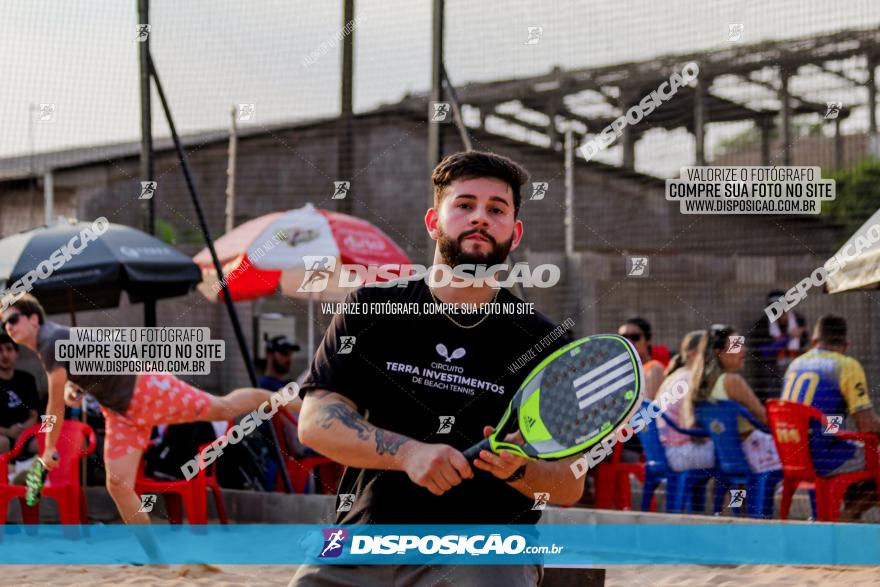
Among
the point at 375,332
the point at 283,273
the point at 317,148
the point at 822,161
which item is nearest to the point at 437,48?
the point at 283,273

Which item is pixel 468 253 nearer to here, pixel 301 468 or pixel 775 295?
pixel 301 468

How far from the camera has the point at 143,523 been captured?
6.86 metres

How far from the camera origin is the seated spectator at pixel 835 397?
7.27 m

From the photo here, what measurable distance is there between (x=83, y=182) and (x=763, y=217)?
23.5ft

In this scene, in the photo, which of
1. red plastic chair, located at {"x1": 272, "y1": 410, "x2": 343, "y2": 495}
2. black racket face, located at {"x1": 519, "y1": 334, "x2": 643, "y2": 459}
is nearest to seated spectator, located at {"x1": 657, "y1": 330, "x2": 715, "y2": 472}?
red plastic chair, located at {"x1": 272, "y1": 410, "x2": 343, "y2": 495}

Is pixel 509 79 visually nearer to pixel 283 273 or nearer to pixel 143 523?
pixel 283 273

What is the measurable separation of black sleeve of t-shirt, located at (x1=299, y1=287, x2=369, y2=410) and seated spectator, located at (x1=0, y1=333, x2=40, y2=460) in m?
5.79

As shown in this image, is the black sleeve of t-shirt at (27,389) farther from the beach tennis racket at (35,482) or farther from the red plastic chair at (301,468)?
the red plastic chair at (301,468)

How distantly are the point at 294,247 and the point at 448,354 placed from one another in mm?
6062

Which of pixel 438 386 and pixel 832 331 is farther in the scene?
pixel 832 331

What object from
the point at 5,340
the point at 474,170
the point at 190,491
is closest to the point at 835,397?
the point at 190,491

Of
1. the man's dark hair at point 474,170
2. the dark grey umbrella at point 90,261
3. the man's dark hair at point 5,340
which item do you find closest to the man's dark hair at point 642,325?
the dark grey umbrella at point 90,261

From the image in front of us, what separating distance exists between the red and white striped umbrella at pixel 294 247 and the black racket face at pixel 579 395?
6068mm

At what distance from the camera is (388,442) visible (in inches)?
121
